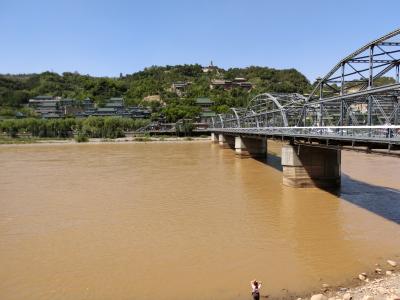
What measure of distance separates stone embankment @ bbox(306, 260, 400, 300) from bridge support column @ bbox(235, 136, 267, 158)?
1645 inches

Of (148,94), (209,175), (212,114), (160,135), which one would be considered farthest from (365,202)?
(148,94)

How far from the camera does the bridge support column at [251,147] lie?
54.9 metres

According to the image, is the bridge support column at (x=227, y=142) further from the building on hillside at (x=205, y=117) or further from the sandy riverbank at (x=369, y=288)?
the sandy riverbank at (x=369, y=288)

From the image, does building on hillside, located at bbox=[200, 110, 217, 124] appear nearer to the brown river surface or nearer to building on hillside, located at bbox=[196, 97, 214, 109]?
building on hillside, located at bbox=[196, 97, 214, 109]

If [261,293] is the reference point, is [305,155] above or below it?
above

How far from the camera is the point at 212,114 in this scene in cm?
12988

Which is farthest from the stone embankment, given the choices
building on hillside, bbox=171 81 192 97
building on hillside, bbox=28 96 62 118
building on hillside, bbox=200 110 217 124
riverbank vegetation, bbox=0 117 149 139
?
building on hillside, bbox=171 81 192 97

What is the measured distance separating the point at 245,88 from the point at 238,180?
6342 inches

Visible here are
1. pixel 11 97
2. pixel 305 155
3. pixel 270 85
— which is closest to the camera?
pixel 305 155

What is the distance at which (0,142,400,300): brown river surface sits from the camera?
1292 cm

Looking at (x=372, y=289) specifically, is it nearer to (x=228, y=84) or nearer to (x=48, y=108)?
(x=48, y=108)

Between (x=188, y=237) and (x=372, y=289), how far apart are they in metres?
8.46

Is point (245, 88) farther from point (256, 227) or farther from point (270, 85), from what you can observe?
point (256, 227)

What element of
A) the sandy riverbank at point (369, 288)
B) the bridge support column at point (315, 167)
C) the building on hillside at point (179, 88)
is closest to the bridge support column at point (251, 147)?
the bridge support column at point (315, 167)
